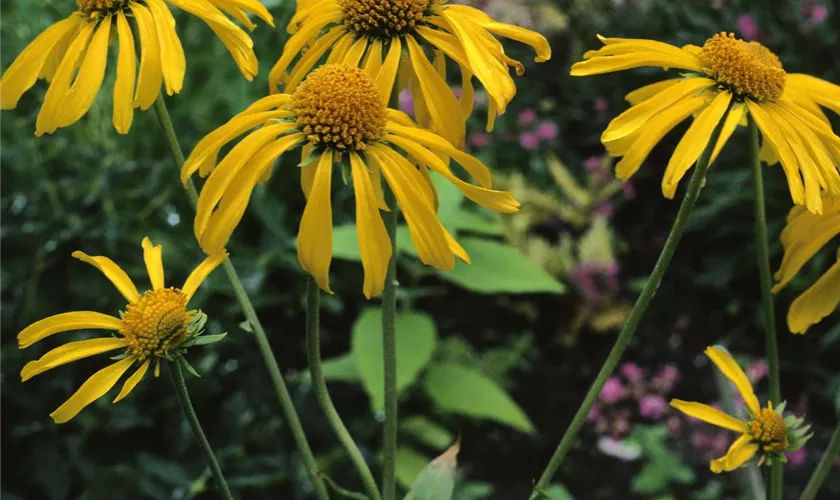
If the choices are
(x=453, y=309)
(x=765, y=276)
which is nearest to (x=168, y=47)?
(x=765, y=276)

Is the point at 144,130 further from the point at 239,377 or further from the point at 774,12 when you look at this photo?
the point at 774,12

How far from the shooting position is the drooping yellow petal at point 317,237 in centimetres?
50

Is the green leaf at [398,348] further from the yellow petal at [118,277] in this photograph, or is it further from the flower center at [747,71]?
the flower center at [747,71]

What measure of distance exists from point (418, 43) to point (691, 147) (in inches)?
8.5

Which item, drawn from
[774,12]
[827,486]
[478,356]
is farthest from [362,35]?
[774,12]

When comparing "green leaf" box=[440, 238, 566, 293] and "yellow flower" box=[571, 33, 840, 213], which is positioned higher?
"green leaf" box=[440, 238, 566, 293]

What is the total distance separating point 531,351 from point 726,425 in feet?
5.33

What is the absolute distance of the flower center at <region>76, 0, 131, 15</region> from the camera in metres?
0.62

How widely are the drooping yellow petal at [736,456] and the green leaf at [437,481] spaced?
201 millimetres

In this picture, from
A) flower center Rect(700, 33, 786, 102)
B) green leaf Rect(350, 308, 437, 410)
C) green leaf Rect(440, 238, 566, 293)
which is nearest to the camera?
flower center Rect(700, 33, 786, 102)

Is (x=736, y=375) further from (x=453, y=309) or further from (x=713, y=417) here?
(x=453, y=309)

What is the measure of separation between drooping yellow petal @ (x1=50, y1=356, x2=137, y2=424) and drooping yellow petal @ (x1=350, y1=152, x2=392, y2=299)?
0.19 m

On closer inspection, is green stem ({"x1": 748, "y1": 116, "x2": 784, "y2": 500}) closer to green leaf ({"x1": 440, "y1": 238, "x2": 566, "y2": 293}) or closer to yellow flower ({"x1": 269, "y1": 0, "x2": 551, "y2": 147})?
yellow flower ({"x1": 269, "y1": 0, "x2": 551, "y2": 147})

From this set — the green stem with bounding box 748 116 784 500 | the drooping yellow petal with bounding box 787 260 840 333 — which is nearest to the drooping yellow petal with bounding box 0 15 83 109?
the green stem with bounding box 748 116 784 500
